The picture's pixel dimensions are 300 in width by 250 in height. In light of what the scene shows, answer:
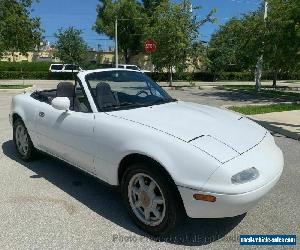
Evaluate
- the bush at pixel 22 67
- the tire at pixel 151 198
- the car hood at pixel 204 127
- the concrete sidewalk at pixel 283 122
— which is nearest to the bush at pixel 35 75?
the bush at pixel 22 67

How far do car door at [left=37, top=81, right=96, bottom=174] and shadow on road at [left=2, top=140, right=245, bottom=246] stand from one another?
0.23 m

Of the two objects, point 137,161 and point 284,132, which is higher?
point 137,161

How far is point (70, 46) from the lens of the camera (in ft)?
145

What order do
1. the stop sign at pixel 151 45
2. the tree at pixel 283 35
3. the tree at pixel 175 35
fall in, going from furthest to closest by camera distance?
the stop sign at pixel 151 45 → the tree at pixel 175 35 → the tree at pixel 283 35

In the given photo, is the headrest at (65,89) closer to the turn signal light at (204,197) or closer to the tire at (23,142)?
the tire at (23,142)

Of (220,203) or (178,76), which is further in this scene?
(178,76)

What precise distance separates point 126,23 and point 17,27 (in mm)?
26392

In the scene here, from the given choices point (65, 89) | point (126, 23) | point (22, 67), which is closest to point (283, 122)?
point (65, 89)

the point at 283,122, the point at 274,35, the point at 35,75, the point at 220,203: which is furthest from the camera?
the point at 35,75

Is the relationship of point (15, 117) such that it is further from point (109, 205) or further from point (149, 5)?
point (149, 5)

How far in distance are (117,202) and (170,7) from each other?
944 inches

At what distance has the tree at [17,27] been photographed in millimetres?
21547

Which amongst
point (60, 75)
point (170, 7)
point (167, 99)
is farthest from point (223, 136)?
point (60, 75)

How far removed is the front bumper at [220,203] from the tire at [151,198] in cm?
14
